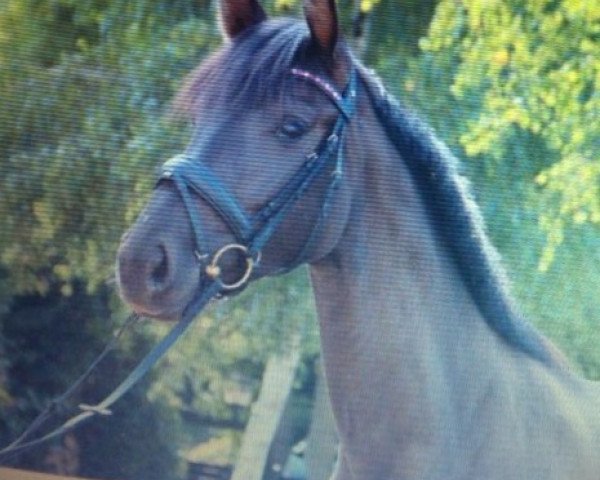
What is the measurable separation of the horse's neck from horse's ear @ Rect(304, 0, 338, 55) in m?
0.11

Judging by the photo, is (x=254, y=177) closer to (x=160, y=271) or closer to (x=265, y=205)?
(x=265, y=205)

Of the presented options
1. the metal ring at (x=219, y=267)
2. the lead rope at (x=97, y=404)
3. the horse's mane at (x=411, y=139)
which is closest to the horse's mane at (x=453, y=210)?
the horse's mane at (x=411, y=139)

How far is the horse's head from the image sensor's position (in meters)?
1.19

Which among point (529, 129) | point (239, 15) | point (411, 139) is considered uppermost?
point (239, 15)

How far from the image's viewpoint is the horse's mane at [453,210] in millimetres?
1270

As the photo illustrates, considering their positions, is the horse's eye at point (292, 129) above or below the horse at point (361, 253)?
above

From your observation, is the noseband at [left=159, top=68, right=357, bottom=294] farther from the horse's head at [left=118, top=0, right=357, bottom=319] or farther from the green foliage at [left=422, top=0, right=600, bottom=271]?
the green foliage at [left=422, top=0, right=600, bottom=271]

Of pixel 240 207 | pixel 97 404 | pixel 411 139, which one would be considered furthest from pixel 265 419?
pixel 411 139

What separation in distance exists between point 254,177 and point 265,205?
0.04 metres

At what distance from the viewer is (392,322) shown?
128 cm

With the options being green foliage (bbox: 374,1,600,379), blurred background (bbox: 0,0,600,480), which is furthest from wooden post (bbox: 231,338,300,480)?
green foliage (bbox: 374,1,600,379)

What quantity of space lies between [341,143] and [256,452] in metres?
0.49

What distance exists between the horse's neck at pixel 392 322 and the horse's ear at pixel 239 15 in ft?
0.71

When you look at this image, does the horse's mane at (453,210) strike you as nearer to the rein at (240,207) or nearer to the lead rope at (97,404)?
the rein at (240,207)
